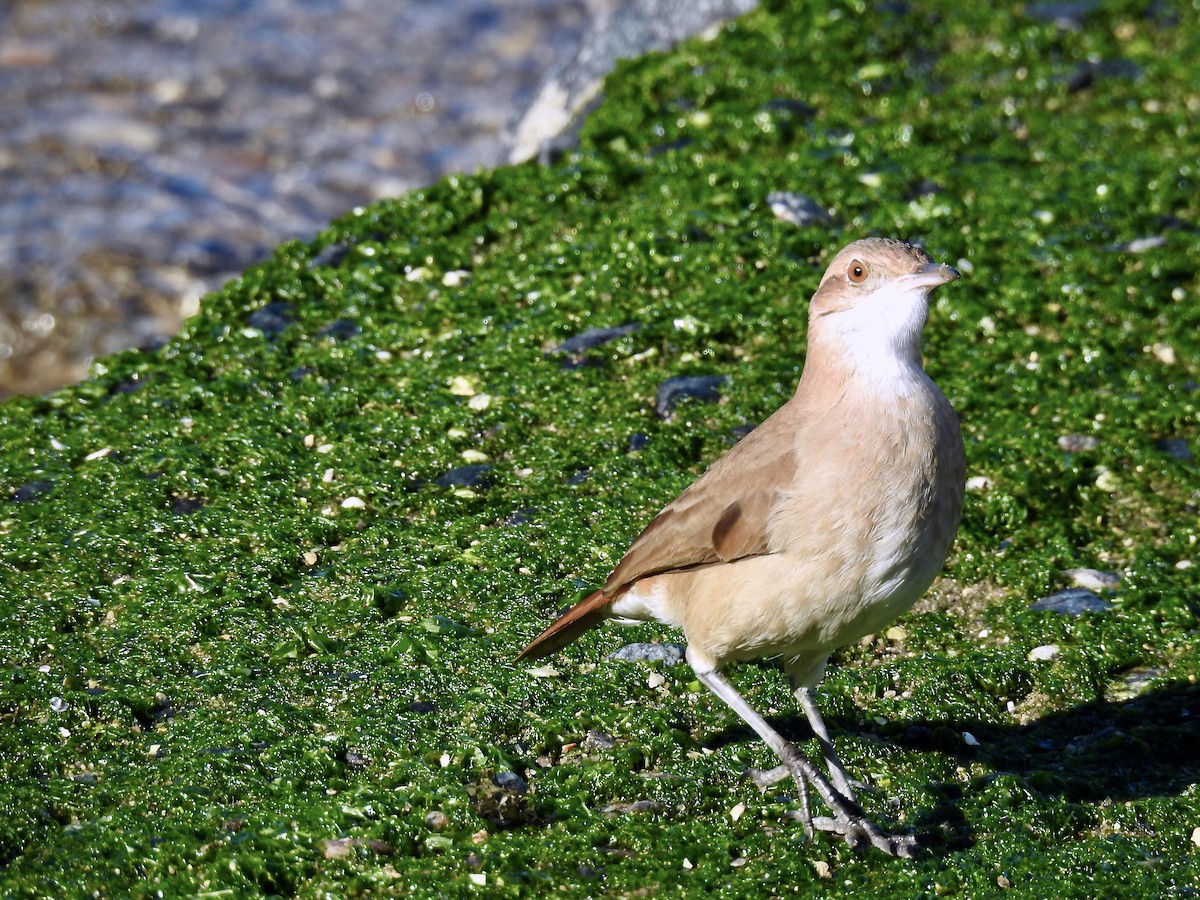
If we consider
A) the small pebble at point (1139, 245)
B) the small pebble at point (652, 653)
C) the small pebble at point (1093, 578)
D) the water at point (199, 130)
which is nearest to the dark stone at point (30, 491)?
the small pebble at point (652, 653)

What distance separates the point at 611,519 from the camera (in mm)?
7172

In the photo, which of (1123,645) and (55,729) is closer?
(55,729)

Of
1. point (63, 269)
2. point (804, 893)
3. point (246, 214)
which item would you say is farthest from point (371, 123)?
point (804, 893)

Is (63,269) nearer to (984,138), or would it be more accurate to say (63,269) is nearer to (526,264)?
(526,264)

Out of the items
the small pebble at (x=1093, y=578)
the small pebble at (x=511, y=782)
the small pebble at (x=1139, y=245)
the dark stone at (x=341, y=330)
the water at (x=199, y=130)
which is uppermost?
the dark stone at (x=341, y=330)

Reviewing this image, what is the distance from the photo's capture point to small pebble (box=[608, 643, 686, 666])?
634 centimetres

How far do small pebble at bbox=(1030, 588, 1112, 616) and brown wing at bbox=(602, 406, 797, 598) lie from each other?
1.82 m

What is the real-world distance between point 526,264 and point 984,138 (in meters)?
3.66

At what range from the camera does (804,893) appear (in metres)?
4.98

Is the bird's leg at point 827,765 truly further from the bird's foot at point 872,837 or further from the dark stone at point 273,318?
the dark stone at point 273,318

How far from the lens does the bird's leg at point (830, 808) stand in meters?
5.24

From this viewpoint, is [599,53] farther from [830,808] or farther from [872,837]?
[872,837]

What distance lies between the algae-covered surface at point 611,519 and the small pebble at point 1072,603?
3 centimetres

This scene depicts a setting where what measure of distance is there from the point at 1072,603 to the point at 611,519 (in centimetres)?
219
